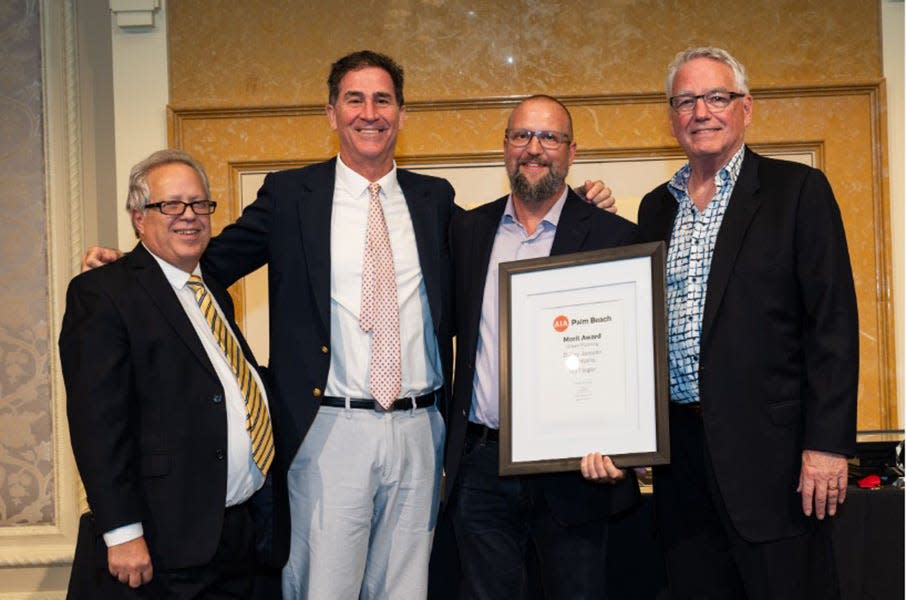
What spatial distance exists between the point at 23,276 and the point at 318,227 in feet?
6.41

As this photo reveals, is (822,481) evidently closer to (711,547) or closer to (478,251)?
(711,547)

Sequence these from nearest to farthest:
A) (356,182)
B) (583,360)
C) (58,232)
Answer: (583,360) → (356,182) → (58,232)

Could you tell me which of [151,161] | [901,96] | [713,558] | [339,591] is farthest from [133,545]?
[901,96]

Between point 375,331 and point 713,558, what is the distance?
3.37 ft

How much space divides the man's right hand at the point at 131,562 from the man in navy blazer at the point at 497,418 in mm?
791

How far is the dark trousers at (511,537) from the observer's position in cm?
250

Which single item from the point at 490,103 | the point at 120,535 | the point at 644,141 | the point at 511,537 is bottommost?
the point at 511,537

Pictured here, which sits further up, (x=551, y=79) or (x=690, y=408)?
(x=551, y=79)

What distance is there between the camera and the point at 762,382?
2.25m

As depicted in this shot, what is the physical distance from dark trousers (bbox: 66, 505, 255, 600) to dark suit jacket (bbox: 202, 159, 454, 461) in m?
0.27

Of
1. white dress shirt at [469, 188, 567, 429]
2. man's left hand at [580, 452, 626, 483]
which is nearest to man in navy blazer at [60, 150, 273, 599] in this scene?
white dress shirt at [469, 188, 567, 429]

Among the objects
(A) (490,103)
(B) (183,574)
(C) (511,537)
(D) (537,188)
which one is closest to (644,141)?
(A) (490,103)

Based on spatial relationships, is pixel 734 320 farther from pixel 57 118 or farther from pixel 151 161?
pixel 57 118

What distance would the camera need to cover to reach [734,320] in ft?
7.42
